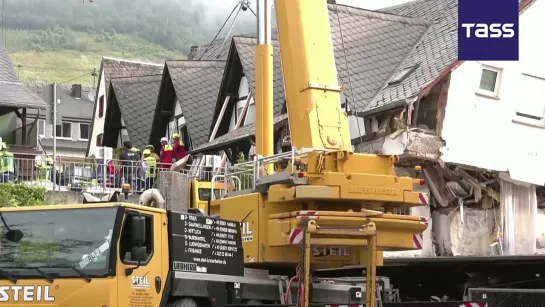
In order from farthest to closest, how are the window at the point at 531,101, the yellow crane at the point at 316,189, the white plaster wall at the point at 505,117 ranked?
the window at the point at 531,101 → the white plaster wall at the point at 505,117 → the yellow crane at the point at 316,189

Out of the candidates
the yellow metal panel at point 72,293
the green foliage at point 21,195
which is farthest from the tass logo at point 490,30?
the yellow metal panel at point 72,293

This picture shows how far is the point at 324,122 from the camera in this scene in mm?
16750

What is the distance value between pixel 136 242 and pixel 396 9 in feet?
80.8

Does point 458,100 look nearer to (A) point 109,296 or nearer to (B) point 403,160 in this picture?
(B) point 403,160

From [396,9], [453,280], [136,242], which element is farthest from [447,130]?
[136,242]

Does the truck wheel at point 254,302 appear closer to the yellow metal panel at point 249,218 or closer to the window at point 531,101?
the yellow metal panel at point 249,218

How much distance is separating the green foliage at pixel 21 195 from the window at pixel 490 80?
455 inches

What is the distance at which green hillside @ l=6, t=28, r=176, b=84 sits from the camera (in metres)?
151

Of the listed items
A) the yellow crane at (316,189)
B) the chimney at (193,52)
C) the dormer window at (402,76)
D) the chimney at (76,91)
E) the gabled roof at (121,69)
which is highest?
the chimney at (76,91)

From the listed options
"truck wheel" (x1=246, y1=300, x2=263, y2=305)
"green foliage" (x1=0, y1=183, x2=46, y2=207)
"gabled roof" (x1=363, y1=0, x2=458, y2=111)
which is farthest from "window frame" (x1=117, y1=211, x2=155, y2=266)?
"gabled roof" (x1=363, y1=0, x2=458, y2=111)

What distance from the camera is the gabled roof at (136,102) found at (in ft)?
140

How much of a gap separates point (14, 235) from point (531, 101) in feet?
59.2

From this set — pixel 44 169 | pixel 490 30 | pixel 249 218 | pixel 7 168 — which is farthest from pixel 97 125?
pixel 249 218

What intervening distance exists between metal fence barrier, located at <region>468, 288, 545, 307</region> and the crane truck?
54.2 inches
